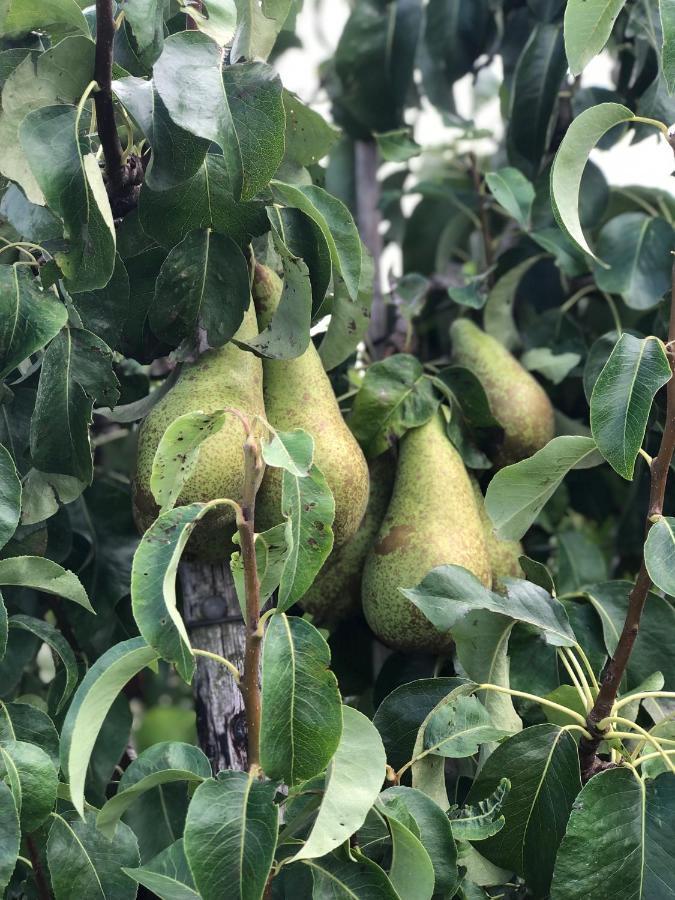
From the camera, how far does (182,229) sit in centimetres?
109

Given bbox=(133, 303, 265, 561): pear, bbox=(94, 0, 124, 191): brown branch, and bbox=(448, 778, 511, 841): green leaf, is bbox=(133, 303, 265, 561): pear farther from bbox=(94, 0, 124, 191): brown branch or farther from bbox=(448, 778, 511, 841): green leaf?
bbox=(448, 778, 511, 841): green leaf

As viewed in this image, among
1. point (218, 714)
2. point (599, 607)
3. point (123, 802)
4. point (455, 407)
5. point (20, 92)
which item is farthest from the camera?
point (455, 407)

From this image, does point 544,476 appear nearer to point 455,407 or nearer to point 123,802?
point 455,407

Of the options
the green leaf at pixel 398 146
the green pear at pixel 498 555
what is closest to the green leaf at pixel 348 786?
the green pear at pixel 498 555

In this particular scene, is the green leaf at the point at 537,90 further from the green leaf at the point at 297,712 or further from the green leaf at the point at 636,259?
the green leaf at the point at 297,712

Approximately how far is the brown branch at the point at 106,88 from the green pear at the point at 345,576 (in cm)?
55

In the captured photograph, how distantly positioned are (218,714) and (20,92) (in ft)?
2.28

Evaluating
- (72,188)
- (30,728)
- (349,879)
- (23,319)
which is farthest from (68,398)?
(349,879)

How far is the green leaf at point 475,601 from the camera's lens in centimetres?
112

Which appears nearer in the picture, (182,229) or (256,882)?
(256,882)

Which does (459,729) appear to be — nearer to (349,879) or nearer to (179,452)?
(349,879)

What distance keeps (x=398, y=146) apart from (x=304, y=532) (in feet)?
3.57

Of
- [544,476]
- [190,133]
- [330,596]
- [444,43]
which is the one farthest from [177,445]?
[444,43]

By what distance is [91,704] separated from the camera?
83 cm
